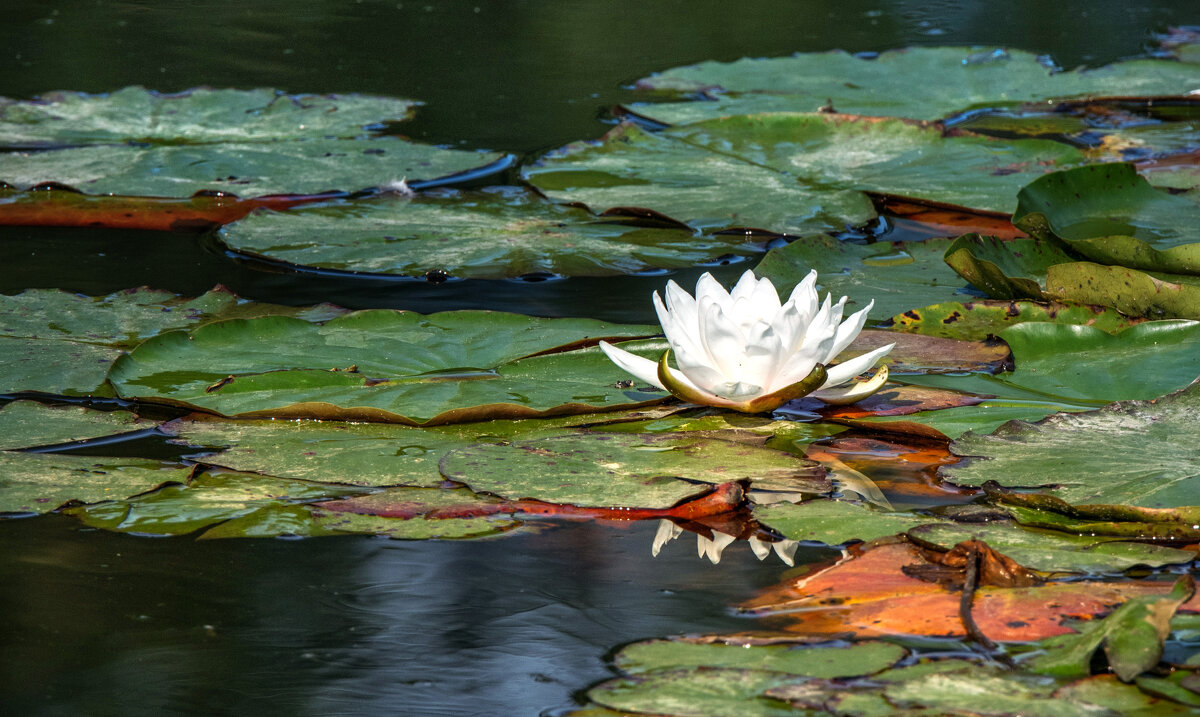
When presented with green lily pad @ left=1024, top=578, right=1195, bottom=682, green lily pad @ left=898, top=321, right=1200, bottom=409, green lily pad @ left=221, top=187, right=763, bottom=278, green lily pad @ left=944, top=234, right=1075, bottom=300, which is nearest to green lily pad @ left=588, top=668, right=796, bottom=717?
green lily pad @ left=1024, top=578, right=1195, bottom=682

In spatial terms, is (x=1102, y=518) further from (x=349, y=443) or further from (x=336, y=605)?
(x=349, y=443)

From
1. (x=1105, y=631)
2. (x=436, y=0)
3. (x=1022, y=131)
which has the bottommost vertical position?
(x=1105, y=631)

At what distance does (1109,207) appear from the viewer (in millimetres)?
3295

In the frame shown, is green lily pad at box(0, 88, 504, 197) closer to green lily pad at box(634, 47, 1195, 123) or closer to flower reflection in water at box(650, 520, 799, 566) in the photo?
green lily pad at box(634, 47, 1195, 123)

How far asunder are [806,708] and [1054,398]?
3.89 feet

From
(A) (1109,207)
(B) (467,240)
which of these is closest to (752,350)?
(B) (467,240)

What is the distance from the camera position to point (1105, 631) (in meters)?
1.25

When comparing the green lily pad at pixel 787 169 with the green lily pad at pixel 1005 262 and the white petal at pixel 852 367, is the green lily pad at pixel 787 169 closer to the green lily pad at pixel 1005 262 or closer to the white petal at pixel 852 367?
the green lily pad at pixel 1005 262

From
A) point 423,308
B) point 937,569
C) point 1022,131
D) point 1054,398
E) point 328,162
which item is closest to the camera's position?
point 937,569

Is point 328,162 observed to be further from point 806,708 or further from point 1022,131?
point 806,708

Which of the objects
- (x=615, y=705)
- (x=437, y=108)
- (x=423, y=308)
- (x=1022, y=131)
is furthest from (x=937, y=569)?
(x=437, y=108)

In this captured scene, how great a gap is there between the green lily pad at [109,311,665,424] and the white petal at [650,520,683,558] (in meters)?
0.36

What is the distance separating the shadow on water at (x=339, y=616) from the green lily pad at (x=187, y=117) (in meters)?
3.11

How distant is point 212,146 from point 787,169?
2.09m
